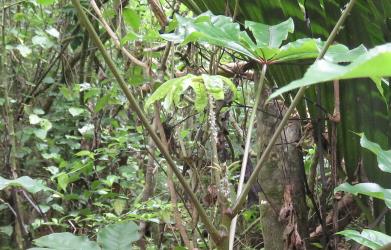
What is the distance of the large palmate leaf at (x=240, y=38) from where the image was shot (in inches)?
23.7

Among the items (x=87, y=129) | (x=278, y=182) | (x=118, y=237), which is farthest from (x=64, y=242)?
(x=87, y=129)

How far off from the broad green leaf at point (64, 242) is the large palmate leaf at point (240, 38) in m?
0.30

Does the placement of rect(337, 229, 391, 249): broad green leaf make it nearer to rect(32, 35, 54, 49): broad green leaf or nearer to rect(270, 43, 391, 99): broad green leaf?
rect(270, 43, 391, 99): broad green leaf

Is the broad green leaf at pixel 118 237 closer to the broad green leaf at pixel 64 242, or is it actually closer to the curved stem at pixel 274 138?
the broad green leaf at pixel 64 242

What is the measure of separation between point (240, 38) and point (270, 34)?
7cm

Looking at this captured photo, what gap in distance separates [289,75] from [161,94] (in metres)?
0.37

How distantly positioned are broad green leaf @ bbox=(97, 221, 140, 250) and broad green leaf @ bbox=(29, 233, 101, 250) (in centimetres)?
2

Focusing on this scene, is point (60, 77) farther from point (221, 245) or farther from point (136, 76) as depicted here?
point (221, 245)

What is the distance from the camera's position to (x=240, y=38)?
25.4 inches

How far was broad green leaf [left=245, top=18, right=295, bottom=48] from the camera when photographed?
674 millimetres

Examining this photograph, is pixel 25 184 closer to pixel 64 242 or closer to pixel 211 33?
pixel 64 242

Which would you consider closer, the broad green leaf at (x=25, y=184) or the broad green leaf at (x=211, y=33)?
the broad green leaf at (x=211, y=33)

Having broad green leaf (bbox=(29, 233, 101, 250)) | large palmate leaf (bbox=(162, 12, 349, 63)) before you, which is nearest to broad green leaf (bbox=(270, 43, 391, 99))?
large palmate leaf (bbox=(162, 12, 349, 63))

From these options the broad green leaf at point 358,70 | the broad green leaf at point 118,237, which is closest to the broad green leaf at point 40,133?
the broad green leaf at point 118,237
